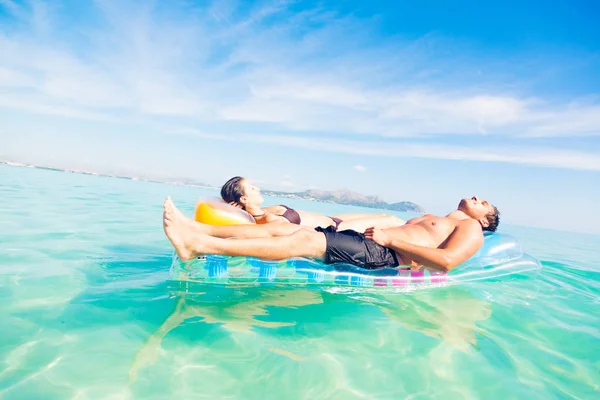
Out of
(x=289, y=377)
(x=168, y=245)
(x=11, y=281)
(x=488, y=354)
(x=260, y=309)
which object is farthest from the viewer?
(x=168, y=245)

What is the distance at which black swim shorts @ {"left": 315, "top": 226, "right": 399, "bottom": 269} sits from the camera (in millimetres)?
4156

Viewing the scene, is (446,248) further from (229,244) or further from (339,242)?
(229,244)

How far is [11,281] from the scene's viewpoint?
149 inches

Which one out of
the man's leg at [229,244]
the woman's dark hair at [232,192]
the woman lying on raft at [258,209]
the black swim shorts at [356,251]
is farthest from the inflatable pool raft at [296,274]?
the woman's dark hair at [232,192]

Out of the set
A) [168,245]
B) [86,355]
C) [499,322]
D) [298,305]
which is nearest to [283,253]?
[298,305]

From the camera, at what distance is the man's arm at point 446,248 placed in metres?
4.12

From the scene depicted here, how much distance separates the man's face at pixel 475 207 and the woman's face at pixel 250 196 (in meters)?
2.96

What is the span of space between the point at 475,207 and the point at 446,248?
4.78 feet

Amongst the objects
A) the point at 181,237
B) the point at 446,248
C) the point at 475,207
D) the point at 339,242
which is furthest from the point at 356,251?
the point at 475,207

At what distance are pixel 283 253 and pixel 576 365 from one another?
275 centimetres

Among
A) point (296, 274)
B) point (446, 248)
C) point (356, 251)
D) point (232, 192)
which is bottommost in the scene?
point (296, 274)

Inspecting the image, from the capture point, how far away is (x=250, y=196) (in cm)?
487

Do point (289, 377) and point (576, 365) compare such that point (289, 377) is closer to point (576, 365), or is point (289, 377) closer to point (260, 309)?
point (260, 309)

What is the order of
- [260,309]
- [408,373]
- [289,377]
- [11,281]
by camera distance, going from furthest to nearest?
[11,281] → [260,309] → [408,373] → [289,377]
